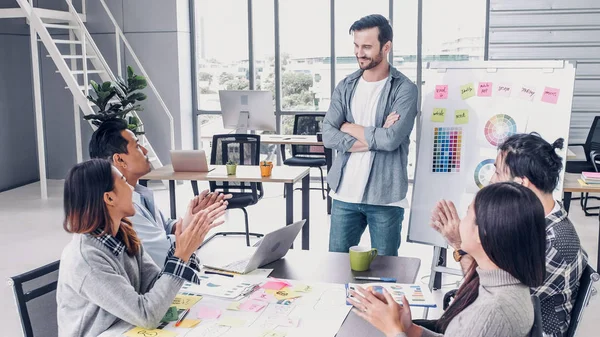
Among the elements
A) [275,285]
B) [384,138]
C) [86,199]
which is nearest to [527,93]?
[384,138]

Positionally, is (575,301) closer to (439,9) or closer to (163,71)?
(439,9)

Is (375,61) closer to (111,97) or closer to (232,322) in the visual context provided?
(232,322)

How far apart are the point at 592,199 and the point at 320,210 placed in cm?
303

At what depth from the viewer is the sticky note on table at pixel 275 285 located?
2.16 m

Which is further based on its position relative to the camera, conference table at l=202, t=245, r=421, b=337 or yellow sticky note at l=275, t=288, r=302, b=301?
conference table at l=202, t=245, r=421, b=337

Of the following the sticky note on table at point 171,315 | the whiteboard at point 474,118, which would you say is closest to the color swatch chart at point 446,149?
the whiteboard at point 474,118

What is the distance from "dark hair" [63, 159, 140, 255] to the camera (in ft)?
6.20

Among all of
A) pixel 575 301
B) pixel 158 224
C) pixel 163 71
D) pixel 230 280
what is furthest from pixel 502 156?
pixel 163 71

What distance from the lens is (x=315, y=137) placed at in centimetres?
684

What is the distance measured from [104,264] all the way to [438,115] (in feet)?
7.19

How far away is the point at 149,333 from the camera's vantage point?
5.92 feet

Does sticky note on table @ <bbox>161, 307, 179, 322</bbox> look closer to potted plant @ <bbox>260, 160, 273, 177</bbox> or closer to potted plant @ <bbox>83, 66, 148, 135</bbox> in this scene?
potted plant @ <bbox>260, 160, 273, 177</bbox>

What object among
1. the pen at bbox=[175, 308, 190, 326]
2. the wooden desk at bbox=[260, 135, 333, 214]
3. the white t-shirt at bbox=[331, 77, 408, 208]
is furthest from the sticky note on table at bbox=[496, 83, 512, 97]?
the wooden desk at bbox=[260, 135, 333, 214]

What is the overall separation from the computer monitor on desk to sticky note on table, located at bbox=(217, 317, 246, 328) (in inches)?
177
